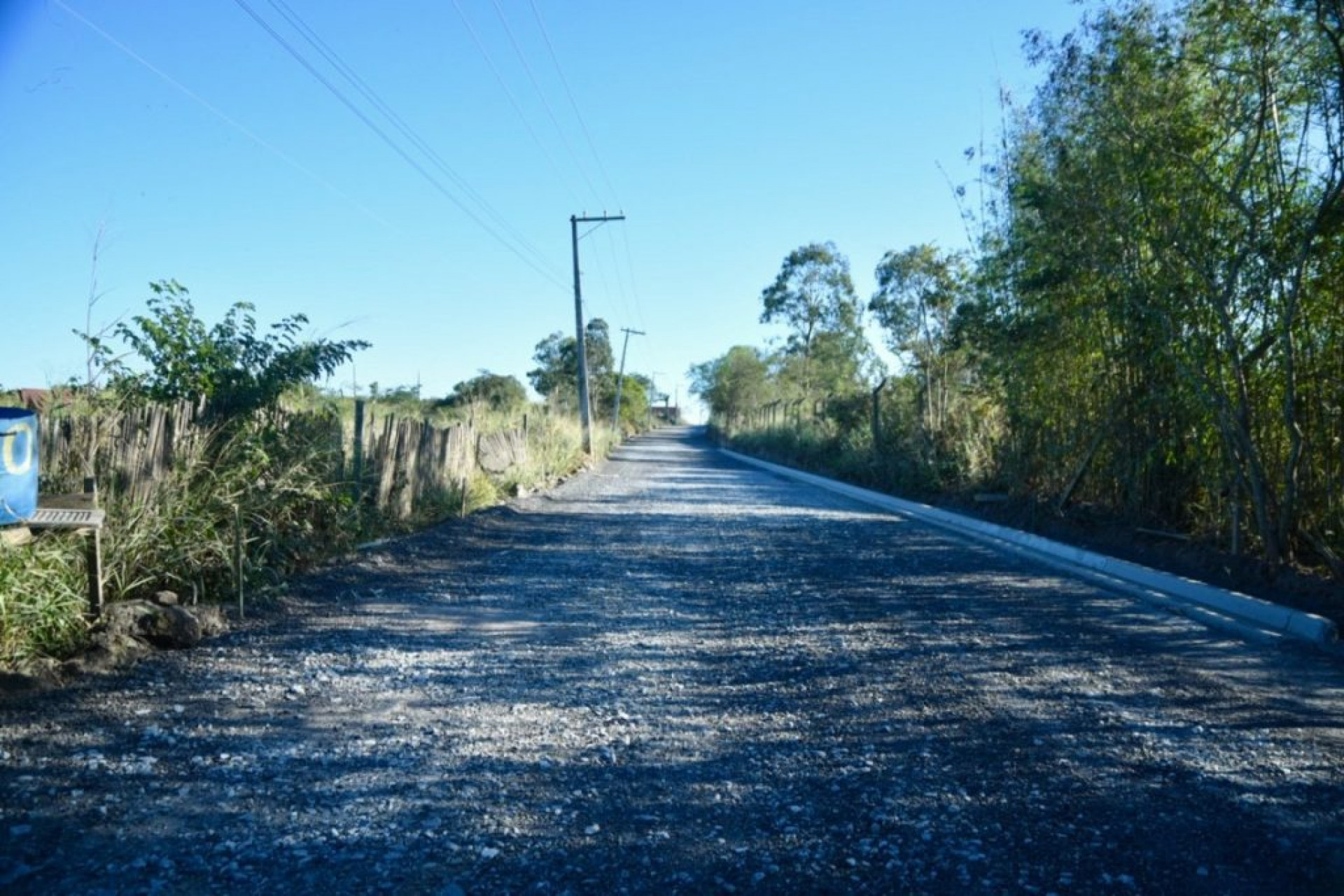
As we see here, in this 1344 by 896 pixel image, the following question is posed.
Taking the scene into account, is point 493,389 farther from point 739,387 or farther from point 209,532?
point 209,532

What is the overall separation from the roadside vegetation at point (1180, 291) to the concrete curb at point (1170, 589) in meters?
0.82

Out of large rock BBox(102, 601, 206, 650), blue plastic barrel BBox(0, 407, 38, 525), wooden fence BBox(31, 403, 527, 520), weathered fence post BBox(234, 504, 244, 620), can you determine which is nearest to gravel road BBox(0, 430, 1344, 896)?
large rock BBox(102, 601, 206, 650)

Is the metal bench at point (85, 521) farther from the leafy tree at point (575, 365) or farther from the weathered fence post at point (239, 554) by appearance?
the leafy tree at point (575, 365)

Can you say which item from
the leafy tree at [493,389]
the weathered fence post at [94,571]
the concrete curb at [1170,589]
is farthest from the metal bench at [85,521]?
the leafy tree at [493,389]

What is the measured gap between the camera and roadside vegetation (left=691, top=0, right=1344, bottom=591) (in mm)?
7621

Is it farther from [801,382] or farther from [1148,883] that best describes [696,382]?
[1148,883]

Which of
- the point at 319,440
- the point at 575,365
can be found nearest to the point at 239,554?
the point at 319,440

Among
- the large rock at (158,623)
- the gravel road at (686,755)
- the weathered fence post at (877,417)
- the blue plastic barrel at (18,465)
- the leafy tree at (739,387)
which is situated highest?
the leafy tree at (739,387)

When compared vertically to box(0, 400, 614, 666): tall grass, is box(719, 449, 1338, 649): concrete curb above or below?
below

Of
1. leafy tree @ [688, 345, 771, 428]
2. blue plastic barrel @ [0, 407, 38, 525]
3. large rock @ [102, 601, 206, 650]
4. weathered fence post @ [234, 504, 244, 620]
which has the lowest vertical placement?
large rock @ [102, 601, 206, 650]

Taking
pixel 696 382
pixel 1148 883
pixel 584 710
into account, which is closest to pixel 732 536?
pixel 584 710

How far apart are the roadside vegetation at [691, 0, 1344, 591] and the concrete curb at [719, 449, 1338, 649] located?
0.82 m

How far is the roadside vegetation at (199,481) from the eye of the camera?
5.40 m

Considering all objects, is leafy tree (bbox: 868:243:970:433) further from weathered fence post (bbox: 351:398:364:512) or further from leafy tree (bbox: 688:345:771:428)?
leafy tree (bbox: 688:345:771:428)
